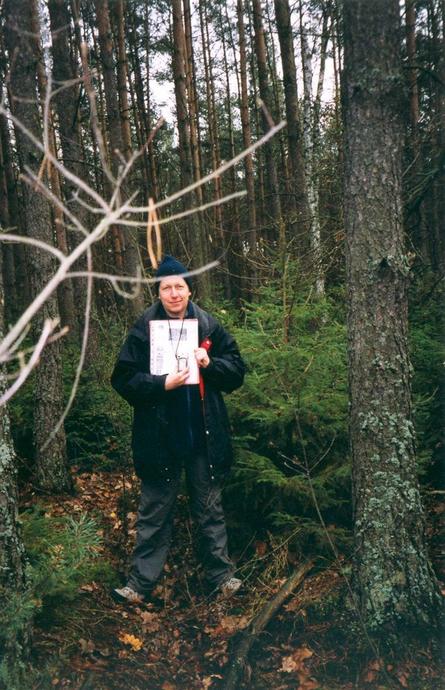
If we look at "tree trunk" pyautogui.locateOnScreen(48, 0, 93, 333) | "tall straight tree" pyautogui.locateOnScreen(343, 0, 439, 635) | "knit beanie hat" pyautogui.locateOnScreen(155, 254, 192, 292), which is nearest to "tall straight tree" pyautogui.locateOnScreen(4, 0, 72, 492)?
"knit beanie hat" pyautogui.locateOnScreen(155, 254, 192, 292)

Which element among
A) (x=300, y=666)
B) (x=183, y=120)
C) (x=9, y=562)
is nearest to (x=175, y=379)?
(x=9, y=562)

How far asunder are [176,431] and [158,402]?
250mm

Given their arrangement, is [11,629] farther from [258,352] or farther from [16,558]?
[258,352]

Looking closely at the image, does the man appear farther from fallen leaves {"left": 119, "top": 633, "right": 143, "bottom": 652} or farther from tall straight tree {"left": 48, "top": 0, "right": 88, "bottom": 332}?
tall straight tree {"left": 48, "top": 0, "right": 88, "bottom": 332}

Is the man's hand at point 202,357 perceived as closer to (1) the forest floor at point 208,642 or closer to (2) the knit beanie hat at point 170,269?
(2) the knit beanie hat at point 170,269

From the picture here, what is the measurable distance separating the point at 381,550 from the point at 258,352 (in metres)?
1.91

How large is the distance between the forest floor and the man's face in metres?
1.86

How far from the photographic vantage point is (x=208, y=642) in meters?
3.85

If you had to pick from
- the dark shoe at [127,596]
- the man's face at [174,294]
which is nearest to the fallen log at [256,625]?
the dark shoe at [127,596]

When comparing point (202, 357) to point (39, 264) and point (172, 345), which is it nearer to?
point (172, 345)

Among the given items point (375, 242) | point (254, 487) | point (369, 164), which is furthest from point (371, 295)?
point (254, 487)

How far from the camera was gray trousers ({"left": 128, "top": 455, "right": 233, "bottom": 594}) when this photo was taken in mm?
4211

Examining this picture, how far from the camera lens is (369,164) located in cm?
325

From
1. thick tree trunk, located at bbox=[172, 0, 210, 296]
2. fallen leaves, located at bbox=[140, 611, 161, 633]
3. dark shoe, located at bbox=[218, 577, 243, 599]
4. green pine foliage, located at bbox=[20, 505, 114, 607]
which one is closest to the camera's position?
green pine foliage, located at bbox=[20, 505, 114, 607]
